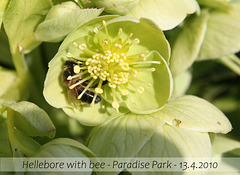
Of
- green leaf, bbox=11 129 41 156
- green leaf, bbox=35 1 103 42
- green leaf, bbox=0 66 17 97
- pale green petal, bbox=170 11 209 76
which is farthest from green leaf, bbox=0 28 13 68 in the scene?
pale green petal, bbox=170 11 209 76

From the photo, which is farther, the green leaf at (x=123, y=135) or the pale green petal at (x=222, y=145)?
the pale green petal at (x=222, y=145)

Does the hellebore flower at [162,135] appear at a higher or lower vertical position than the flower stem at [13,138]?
lower

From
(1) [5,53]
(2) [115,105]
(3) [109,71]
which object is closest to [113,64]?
(3) [109,71]

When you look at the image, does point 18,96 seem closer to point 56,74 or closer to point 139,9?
point 56,74

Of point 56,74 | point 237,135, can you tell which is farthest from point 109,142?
point 237,135

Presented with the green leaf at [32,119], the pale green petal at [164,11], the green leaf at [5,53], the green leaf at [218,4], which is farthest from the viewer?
the green leaf at [5,53]

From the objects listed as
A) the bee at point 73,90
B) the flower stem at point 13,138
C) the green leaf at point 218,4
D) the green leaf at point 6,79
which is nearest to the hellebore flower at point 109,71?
the bee at point 73,90

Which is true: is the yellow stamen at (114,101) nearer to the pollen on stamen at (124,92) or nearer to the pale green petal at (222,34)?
the pollen on stamen at (124,92)
